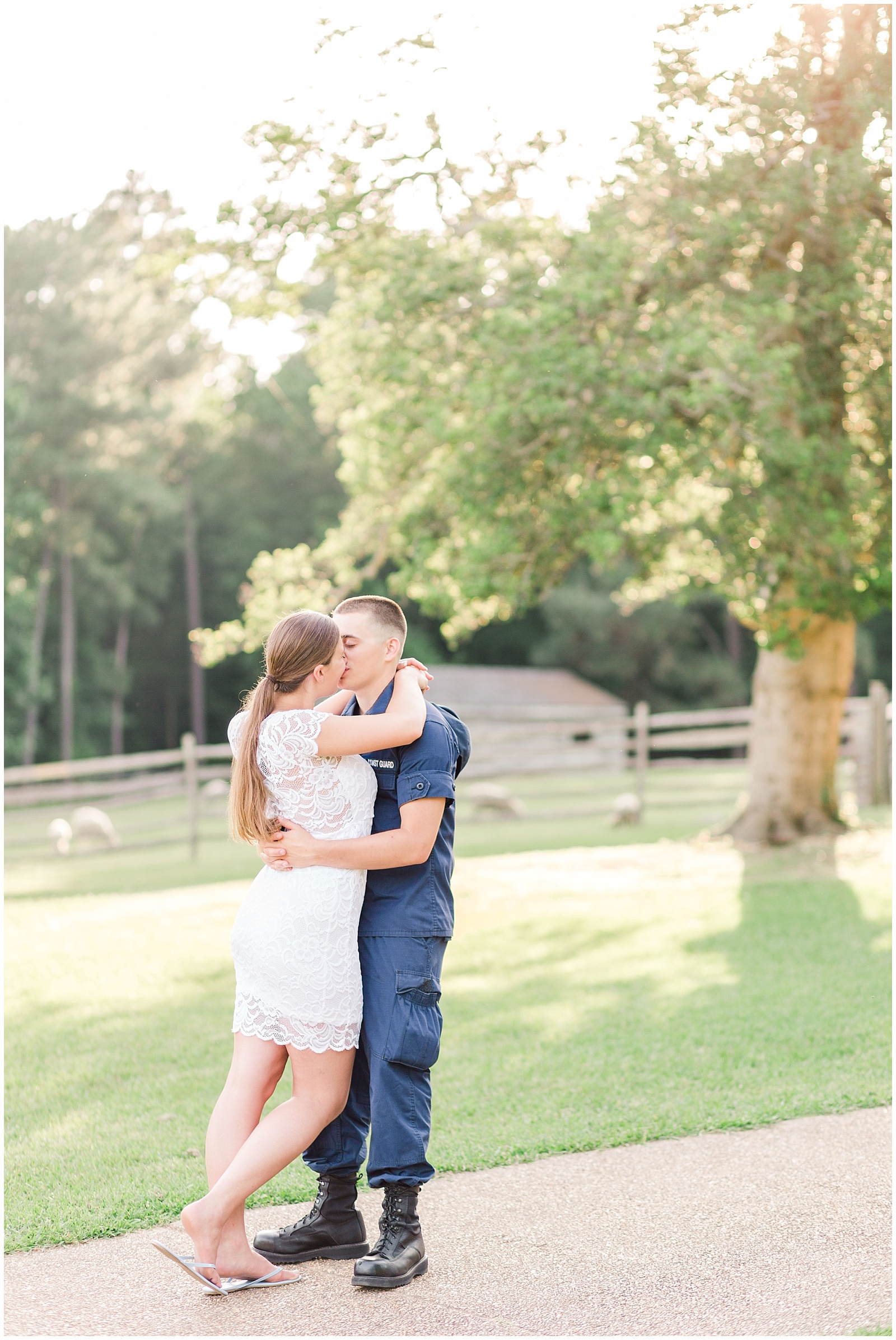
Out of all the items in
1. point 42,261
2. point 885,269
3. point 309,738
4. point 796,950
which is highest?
point 42,261

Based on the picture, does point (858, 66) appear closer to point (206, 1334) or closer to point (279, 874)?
point (279, 874)

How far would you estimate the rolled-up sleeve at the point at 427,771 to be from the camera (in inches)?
133

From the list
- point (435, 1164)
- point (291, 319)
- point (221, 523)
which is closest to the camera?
point (435, 1164)

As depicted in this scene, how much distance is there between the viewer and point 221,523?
42.1 meters

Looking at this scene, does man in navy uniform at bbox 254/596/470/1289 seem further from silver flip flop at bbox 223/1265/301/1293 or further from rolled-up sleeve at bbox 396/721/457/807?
silver flip flop at bbox 223/1265/301/1293

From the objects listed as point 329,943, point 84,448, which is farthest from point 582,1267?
point 84,448

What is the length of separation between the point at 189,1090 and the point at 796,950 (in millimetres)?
4236

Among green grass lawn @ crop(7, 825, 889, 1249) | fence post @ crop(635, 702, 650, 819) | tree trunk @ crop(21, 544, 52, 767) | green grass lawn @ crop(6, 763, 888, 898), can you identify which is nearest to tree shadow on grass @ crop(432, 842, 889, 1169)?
green grass lawn @ crop(7, 825, 889, 1249)

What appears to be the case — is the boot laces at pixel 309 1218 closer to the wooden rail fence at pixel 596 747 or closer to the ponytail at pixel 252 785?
the ponytail at pixel 252 785

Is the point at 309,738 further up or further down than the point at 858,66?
further down

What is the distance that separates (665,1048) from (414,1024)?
2734 mm

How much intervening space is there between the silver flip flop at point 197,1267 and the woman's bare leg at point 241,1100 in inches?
4.3

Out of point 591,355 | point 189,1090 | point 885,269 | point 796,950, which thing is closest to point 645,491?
point 591,355

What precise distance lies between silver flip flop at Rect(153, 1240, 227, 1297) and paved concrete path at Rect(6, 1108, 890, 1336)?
0.21ft
